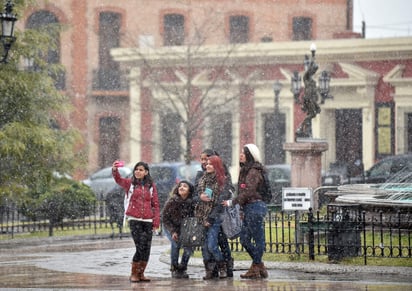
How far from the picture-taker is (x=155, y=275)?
16.7 meters

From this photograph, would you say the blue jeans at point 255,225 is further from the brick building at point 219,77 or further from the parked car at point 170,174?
the brick building at point 219,77

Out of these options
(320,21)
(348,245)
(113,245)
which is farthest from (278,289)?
(320,21)

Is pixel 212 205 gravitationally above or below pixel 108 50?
below

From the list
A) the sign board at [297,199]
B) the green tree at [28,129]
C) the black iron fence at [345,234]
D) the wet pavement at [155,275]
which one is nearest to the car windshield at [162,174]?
the green tree at [28,129]

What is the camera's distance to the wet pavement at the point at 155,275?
48.6 feet

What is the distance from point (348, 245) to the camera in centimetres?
1747

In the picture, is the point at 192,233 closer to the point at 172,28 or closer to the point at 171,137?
the point at 171,137

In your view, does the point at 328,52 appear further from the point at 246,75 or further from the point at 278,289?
the point at 278,289

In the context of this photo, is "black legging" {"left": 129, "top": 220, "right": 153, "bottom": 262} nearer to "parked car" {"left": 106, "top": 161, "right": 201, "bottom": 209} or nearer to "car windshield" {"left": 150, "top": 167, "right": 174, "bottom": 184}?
"parked car" {"left": 106, "top": 161, "right": 201, "bottom": 209}

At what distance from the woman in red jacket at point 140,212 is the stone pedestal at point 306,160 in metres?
13.1

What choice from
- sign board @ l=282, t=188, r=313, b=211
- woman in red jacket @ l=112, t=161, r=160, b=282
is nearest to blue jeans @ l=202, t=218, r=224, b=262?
woman in red jacket @ l=112, t=161, r=160, b=282

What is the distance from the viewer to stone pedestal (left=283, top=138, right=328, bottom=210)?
2845 centimetres

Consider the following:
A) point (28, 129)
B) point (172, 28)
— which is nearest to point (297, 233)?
point (28, 129)

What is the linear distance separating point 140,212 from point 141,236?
0.31 metres
